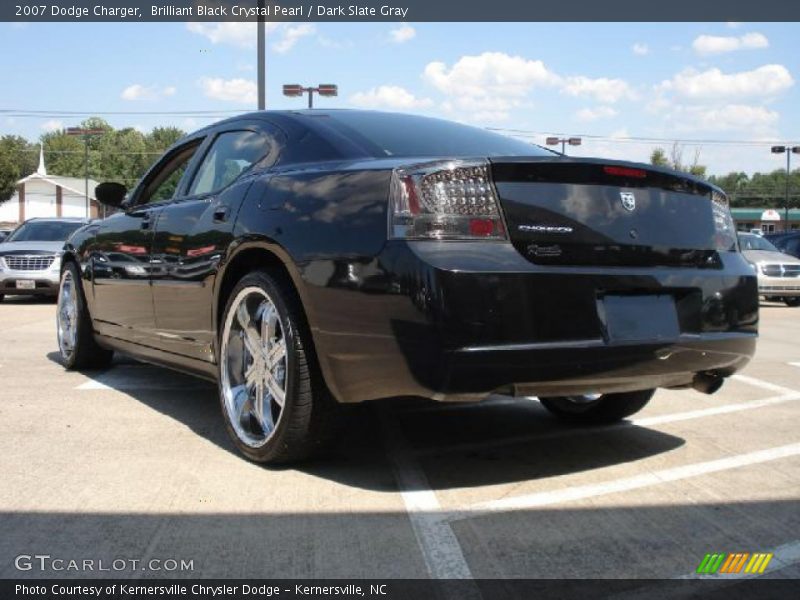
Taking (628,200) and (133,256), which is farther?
(133,256)

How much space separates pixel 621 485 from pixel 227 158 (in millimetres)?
2562

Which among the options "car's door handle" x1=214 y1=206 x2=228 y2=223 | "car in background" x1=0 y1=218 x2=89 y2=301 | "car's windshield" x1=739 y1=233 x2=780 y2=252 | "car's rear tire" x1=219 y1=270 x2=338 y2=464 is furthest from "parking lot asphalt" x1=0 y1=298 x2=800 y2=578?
"car's windshield" x1=739 y1=233 x2=780 y2=252

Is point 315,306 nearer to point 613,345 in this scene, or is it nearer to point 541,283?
point 541,283

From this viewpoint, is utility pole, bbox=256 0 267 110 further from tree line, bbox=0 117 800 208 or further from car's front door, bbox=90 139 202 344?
tree line, bbox=0 117 800 208

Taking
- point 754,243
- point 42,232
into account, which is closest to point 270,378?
point 42,232

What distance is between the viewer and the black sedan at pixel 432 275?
9.47 feet

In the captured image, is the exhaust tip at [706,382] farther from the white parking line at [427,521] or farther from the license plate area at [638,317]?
the white parking line at [427,521]

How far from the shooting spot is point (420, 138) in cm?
387

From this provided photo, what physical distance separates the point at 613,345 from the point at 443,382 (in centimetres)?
70

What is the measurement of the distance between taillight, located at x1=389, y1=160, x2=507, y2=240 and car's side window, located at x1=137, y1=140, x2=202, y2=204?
2.19 m

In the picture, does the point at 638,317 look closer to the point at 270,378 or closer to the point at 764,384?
the point at 270,378

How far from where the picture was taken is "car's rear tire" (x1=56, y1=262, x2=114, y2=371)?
19.3 feet

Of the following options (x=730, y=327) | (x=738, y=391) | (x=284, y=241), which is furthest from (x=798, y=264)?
(x=284, y=241)

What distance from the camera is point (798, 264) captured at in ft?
52.1
